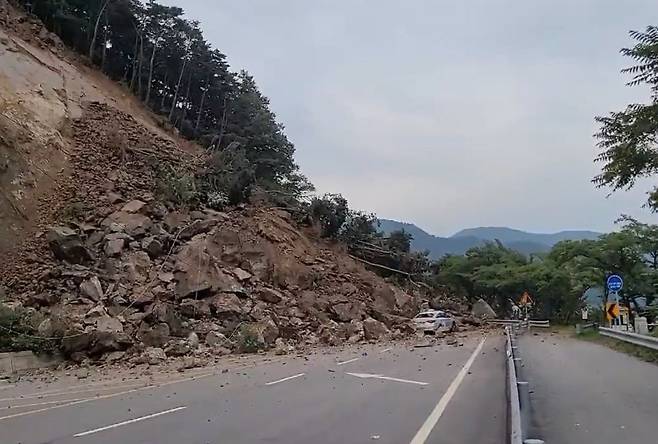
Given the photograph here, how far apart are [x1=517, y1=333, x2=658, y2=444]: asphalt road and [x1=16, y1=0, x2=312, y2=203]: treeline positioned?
90.4 feet

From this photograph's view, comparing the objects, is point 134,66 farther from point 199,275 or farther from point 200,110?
point 199,275

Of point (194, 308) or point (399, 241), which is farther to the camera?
point (399, 241)

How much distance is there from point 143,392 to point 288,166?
37.2m

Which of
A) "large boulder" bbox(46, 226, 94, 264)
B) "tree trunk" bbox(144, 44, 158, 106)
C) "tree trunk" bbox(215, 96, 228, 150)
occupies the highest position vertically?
"tree trunk" bbox(144, 44, 158, 106)

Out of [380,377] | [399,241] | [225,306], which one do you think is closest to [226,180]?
[225,306]

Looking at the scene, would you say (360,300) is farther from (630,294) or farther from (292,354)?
(630,294)

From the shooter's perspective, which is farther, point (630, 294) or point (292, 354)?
point (630, 294)

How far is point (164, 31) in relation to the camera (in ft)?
156

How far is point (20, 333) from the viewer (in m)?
21.1

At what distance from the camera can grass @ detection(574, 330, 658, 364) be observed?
68.0 feet

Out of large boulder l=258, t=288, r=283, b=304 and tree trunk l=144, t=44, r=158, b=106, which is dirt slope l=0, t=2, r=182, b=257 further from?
large boulder l=258, t=288, r=283, b=304

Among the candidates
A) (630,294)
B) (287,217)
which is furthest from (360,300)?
(630,294)

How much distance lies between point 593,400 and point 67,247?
20.9 m

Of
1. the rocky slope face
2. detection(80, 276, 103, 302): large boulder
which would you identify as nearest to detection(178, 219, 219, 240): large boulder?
the rocky slope face
